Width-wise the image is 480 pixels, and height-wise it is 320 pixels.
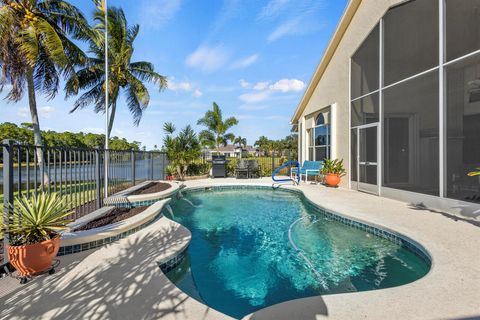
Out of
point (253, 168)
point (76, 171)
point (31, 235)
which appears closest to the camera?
point (31, 235)

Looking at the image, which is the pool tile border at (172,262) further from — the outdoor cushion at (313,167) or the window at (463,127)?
the outdoor cushion at (313,167)

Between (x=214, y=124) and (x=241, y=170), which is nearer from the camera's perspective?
(x=241, y=170)

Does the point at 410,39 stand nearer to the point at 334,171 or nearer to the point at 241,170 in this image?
the point at 334,171

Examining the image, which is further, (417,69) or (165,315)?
(417,69)

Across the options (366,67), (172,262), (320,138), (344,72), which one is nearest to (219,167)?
(320,138)

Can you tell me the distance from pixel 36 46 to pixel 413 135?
45.2 feet

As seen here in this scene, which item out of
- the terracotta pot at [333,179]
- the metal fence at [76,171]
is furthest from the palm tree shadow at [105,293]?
the terracotta pot at [333,179]

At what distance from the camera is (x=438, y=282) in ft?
7.93

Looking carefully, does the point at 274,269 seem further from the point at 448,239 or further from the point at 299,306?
the point at 448,239

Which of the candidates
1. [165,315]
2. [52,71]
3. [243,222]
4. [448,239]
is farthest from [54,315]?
[52,71]

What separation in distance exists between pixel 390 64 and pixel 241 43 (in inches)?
329

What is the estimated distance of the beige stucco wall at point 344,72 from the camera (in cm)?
816

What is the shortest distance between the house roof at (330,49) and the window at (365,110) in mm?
3084

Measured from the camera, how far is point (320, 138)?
11828mm
